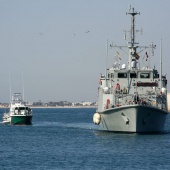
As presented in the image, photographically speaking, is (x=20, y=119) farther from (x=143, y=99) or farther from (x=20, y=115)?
(x=143, y=99)

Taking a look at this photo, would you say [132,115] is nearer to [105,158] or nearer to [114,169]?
[105,158]

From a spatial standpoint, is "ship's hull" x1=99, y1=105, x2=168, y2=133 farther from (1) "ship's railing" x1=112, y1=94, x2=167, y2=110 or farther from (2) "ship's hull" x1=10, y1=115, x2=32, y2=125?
(2) "ship's hull" x1=10, y1=115, x2=32, y2=125

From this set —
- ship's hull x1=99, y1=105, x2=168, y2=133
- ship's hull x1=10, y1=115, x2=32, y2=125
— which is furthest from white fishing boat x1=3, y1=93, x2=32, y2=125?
ship's hull x1=99, y1=105, x2=168, y2=133

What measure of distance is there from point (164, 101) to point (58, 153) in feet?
72.7

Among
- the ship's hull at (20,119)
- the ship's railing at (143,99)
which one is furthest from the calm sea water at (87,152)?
the ship's hull at (20,119)

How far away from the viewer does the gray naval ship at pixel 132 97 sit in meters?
82.1

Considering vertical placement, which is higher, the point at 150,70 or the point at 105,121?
the point at 150,70

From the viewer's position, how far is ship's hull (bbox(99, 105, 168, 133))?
267 ft

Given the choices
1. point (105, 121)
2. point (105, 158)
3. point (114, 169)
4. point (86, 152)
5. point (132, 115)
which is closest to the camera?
point (114, 169)

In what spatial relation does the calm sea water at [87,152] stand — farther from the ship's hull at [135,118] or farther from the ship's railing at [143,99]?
the ship's railing at [143,99]

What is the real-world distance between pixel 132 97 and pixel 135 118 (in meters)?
3.71

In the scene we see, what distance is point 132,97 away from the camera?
278 feet

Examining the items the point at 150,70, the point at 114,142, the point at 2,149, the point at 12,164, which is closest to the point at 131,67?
the point at 150,70

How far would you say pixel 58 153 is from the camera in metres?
66.8
